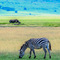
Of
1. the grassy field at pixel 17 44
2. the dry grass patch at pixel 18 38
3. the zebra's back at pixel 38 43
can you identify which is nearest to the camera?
the zebra's back at pixel 38 43

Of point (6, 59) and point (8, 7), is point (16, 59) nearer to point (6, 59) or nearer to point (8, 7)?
point (6, 59)

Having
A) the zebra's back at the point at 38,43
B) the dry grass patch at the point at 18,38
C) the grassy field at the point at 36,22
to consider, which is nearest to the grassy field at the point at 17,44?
the dry grass patch at the point at 18,38

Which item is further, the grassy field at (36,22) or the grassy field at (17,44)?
the grassy field at (36,22)

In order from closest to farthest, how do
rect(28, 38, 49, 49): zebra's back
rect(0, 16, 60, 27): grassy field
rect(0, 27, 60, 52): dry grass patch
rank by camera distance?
rect(28, 38, 49, 49): zebra's back, rect(0, 27, 60, 52): dry grass patch, rect(0, 16, 60, 27): grassy field

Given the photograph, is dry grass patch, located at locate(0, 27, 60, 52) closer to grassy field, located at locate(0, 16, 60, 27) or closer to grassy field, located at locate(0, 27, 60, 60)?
grassy field, located at locate(0, 27, 60, 60)

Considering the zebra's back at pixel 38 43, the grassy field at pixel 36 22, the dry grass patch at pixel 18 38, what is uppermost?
the zebra's back at pixel 38 43

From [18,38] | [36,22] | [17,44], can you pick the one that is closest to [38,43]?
[17,44]

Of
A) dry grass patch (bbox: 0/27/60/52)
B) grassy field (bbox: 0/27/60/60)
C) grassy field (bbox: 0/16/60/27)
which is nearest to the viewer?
grassy field (bbox: 0/27/60/60)

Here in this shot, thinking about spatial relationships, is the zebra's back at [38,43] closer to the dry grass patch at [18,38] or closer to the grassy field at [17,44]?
the grassy field at [17,44]

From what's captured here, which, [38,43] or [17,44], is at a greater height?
[38,43]

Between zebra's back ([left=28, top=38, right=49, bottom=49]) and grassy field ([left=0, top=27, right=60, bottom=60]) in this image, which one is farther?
grassy field ([left=0, top=27, right=60, bottom=60])

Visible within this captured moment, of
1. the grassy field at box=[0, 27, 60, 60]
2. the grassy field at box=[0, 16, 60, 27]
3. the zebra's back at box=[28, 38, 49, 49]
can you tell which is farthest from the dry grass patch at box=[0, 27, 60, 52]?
the grassy field at box=[0, 16, 60, 27]

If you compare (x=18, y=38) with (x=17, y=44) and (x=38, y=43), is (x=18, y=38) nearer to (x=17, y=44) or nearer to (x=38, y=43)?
(x=17, y=44)

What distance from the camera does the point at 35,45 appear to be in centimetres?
1470
